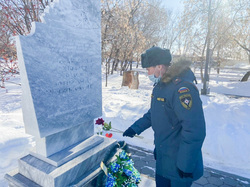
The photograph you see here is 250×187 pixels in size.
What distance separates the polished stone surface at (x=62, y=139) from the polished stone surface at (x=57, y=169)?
0.49ft

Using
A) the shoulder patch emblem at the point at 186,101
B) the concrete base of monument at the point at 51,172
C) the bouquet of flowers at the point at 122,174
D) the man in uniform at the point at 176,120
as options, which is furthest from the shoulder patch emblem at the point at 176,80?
the concrete base of monument at the point at 51,172

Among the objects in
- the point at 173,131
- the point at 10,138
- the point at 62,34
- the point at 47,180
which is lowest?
the point at 10,138

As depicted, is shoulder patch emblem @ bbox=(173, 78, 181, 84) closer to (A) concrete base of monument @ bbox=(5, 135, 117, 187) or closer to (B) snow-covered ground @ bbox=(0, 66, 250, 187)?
(A) concrete base of monument @ bbox=(5, 135, 117, 187)

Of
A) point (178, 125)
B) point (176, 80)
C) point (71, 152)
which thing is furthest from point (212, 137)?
point (71, 152)

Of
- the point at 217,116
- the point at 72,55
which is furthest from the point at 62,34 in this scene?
the point at 217,116

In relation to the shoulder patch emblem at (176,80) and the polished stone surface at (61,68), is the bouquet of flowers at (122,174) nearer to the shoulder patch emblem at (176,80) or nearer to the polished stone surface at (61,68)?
the polished stone surface at (61,68)

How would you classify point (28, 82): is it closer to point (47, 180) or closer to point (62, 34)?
point (62, 34)

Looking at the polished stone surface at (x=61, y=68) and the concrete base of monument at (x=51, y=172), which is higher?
the polished stone surface at (x=61, y=68)

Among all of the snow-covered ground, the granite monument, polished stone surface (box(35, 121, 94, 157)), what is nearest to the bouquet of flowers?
the granite monument

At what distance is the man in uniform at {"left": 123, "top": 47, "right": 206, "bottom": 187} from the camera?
5.44 feet

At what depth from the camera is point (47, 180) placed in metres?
1.98

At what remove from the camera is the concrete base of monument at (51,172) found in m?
1.99

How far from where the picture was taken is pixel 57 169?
206 cm

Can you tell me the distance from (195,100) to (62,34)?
67.0 inches
